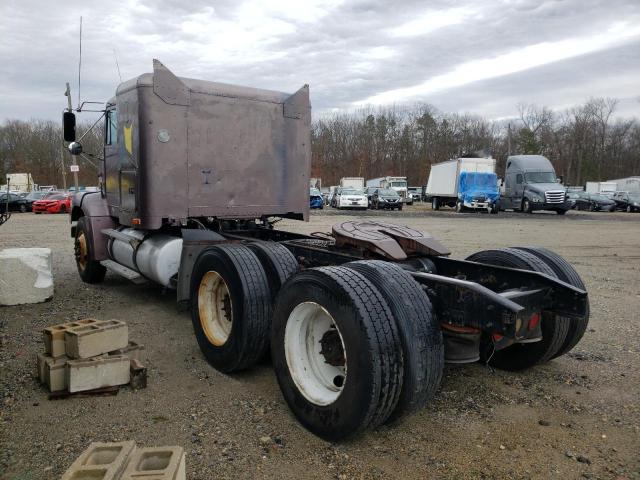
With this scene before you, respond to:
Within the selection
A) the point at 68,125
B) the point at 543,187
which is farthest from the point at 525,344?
the point at 543,187

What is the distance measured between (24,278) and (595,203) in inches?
1555

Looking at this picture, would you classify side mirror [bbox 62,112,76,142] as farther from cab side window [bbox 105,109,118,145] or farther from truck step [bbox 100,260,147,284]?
truck step [bbox 100,260,147,284]

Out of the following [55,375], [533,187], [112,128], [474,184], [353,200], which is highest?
[112,128]

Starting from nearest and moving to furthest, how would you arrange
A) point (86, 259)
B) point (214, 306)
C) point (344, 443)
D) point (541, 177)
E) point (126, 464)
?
point (126, 464) < point (344, 443) < point (214, 306) < point (86, 259) < point (541, 177)

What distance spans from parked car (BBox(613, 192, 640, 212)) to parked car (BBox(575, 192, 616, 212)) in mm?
602

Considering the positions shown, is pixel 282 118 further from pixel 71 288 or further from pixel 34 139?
pixel 34 139

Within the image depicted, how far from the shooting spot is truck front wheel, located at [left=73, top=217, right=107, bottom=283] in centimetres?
782

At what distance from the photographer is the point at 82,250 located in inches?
318

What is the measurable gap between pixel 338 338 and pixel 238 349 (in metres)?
1.12

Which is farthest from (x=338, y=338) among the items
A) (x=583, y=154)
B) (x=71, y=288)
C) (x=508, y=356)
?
(x=583, y=154)

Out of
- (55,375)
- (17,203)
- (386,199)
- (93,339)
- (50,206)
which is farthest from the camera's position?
(386,199)

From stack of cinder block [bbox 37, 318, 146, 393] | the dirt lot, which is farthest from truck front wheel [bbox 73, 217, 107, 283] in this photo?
stack of cinder block [bbox 37, 318, 146, 393]

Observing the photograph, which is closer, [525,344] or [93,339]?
[93,339]

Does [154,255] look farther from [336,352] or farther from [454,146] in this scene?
[454,146]
